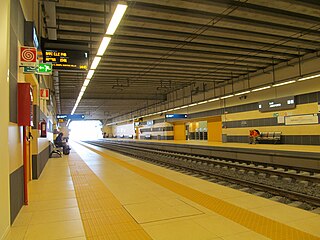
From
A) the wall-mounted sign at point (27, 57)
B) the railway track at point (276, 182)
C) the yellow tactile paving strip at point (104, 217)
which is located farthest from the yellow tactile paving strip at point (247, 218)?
the wall-mounted sign at point (27, 57)

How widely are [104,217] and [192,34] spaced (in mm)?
7903

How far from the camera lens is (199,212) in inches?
167

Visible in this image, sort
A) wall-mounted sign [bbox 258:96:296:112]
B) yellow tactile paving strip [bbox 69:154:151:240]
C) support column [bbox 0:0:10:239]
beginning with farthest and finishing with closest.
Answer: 1. wall-mounted sign [bbox 258:96:296:112]
2. yellow tactile paving strip [bbox 69:154:151:240]
3. support column [bbox 0:0:10:239]

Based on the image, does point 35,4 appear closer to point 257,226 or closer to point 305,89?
point 257,226

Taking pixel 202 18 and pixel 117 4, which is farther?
pixel 202 18

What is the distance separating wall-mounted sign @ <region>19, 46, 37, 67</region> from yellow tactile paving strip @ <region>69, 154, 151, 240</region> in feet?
8.58

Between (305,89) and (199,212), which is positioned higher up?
(305,89)

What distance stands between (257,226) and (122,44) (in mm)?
9193

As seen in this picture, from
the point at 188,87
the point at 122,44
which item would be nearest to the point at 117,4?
the point at 122,44

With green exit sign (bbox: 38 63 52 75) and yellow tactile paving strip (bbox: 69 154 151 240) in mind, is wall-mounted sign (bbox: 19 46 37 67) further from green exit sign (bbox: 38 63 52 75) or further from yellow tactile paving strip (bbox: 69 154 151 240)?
yellow tactile paving strip (bbox: 69 154 151 240)

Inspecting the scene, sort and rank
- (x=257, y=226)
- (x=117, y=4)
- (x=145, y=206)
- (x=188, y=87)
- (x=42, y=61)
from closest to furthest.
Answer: (x=257, y=226) → (x=145, y=206) → (x=117, y=4) → (x=42, y=61) → (x=188, y=87)

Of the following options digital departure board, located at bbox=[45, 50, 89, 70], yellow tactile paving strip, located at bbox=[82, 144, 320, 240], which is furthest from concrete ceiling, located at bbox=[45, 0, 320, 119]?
yellow tactile paving strip, located at bbox=[82, 144, 320, 240]

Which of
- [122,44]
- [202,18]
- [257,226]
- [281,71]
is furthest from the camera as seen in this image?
[281,71]

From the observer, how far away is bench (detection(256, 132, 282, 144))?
1630 cm
